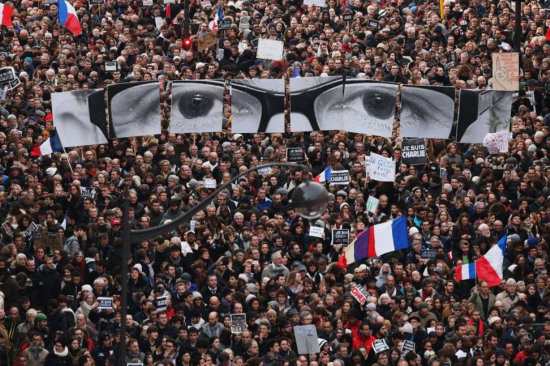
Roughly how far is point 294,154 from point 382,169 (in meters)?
1.79

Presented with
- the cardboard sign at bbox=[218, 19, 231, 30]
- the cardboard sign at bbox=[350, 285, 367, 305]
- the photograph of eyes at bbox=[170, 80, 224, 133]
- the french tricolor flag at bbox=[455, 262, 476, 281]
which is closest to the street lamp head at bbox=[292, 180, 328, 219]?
the cardboard sign at bbox=[350, 285, 367, 305]

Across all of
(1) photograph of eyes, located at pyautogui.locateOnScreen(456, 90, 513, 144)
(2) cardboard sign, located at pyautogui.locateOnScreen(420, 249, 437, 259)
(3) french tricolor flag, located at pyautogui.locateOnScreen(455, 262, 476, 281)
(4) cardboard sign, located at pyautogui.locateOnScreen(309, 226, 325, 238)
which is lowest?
(3) french tricolor flag, located at pyautogui.locateOnScreen(455, 262, 476, 281)

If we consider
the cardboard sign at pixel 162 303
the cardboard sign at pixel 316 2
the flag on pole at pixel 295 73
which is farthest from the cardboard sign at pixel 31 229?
the cardboard sign at pixel 316 2

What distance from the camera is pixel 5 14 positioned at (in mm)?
32938

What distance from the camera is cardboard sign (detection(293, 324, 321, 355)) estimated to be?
73.9 ft

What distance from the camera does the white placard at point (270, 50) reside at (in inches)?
1233

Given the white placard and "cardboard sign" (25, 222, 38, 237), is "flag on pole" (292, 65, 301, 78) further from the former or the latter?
"cardboard sign" (25, 222, 38, 237)

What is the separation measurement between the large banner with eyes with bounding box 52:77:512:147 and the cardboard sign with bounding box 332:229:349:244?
11.3 feet

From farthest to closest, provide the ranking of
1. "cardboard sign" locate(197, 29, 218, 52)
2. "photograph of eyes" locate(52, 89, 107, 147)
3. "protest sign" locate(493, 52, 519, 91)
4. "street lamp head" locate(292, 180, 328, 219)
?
"cardboard sign" locate(197, 29, 218, 52) → "protest sign" locate(493, 52, 519, 91) → "photograph of eyes" locate(52, 89, 107, 147) → "street lamp head" locate(292, 180, 328, 219)

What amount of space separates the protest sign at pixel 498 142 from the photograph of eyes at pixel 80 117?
630 cm

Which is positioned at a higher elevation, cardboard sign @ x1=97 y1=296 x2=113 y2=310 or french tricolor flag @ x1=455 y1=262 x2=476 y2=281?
french tricolor flag @ x1=455 y1=262 x2=476 y2=281

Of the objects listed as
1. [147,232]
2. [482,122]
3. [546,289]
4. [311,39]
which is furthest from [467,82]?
[147,232]

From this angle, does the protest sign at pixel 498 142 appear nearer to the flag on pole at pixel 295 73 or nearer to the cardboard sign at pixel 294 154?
the cardboard sign at pixel 294 154

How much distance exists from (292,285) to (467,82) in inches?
297
